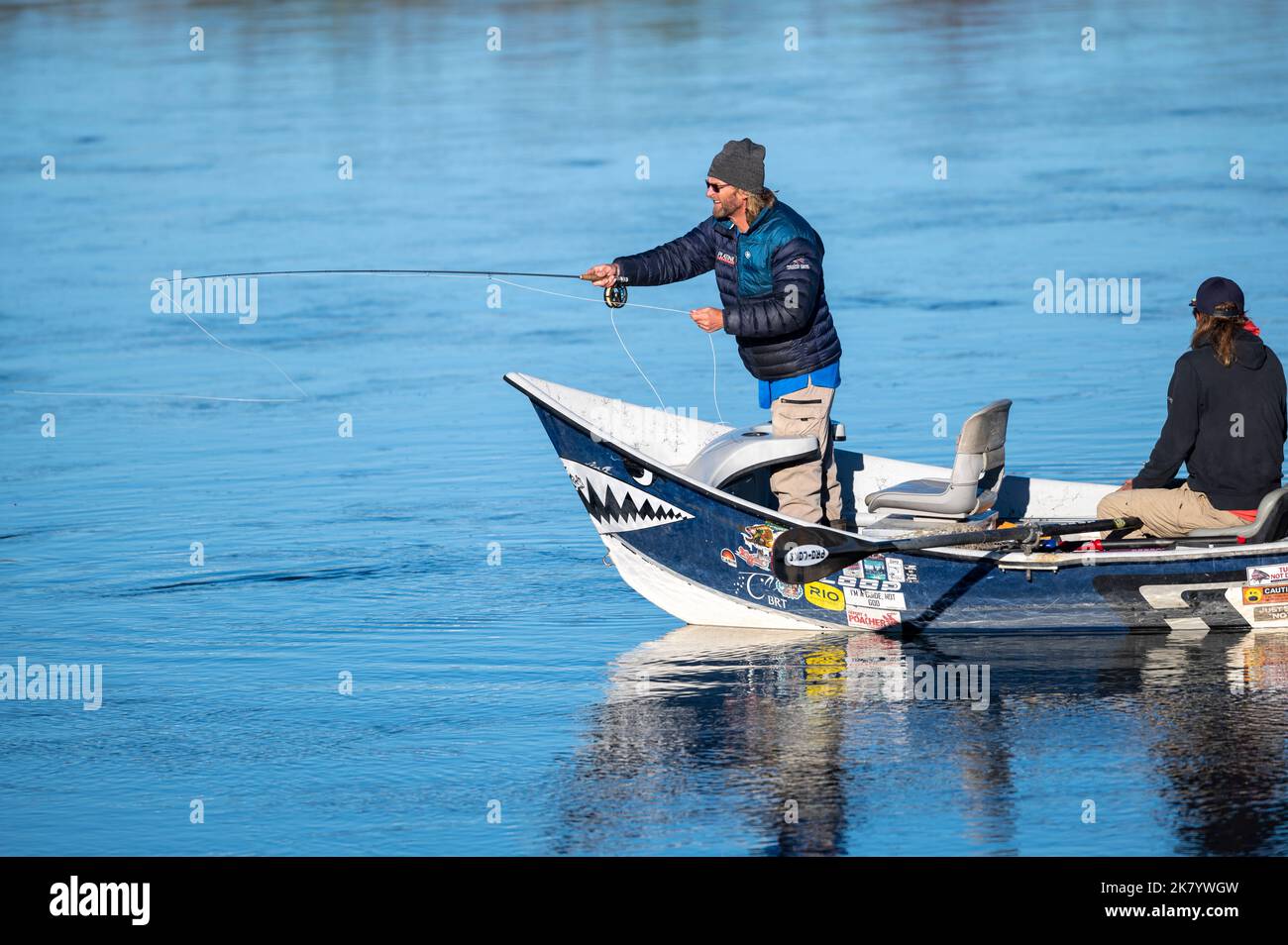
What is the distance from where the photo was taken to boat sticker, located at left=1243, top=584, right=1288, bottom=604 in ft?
30.6

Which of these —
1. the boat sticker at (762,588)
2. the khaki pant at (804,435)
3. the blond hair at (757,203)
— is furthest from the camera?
the khaki pant at (804,435)

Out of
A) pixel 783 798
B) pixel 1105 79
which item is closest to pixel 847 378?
pixel 783 798

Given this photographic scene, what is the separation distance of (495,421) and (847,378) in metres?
2.58

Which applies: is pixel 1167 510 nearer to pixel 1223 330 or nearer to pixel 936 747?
pixel 1223 330

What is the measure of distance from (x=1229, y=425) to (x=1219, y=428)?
45 mm

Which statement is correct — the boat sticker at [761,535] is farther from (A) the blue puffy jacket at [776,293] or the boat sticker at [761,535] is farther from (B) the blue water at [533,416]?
(A) the blue puffy jacket at [776,293]

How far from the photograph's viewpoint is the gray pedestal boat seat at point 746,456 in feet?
32.7

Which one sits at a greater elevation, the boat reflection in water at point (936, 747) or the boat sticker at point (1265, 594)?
the boat sticker at point (1265, 594)

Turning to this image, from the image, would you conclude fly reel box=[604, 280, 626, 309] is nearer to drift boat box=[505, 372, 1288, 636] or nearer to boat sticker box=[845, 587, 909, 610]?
drift boat box=[505, 372, 1288, 636]

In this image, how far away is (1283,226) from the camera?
20.0 meters

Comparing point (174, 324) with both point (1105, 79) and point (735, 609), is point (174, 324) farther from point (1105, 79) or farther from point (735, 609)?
point (1105, 79)

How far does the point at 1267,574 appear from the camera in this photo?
9289 mm

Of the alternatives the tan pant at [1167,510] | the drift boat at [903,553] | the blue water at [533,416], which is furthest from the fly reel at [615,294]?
the tan pant at [1167,510]

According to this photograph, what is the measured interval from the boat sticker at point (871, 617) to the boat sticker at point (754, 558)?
43cm
